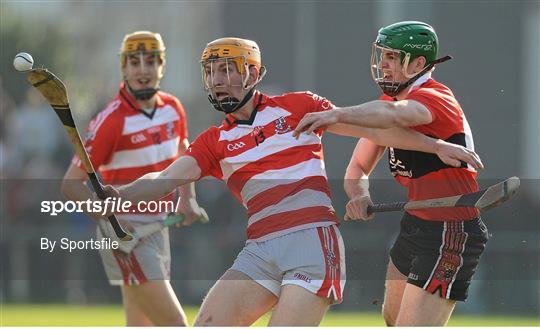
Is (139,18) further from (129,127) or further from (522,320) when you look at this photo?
(129,127)

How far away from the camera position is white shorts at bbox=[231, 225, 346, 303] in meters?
6.08

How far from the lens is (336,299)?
615cm

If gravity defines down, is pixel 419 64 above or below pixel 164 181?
above

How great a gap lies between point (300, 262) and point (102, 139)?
210 cm

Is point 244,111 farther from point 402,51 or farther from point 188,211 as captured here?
point 188,211

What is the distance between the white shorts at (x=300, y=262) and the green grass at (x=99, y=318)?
4.97m

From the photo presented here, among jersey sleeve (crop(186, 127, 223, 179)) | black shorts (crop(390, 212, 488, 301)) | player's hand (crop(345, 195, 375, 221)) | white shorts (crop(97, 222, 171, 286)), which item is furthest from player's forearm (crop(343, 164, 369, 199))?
white shorts (crop(97, 222, 171, 286))

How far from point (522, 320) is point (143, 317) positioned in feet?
16.9

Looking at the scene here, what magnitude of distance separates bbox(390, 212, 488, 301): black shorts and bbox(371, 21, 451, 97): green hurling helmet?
689mm

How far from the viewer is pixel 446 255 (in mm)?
6156

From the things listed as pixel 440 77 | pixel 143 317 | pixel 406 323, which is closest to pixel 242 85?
pixel 406 323

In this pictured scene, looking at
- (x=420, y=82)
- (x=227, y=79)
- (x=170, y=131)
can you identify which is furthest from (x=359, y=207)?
(x=170, y=131)

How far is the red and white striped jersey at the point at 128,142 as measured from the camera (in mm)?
7754

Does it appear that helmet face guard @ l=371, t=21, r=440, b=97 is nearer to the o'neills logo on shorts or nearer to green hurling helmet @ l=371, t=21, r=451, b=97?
green hurling helmet @ l=371, t=21, r=451, b=97
